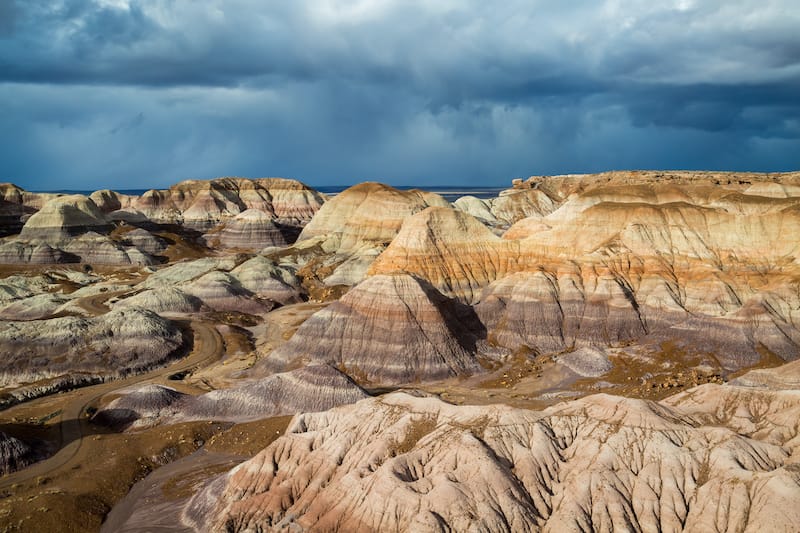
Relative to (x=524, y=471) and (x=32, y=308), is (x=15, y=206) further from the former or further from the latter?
(x=524, y=471)

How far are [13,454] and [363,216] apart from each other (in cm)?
7497

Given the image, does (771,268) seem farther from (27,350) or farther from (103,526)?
(27,350)

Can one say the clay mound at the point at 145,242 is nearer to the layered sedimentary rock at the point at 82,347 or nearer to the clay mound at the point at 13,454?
the layered sedimentary rock at the point at 82,347

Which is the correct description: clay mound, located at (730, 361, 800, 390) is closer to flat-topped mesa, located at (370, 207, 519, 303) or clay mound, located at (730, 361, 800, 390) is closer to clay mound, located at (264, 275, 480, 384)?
clay mound, located at (264, 275, 480, 384)

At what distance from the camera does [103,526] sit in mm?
26859

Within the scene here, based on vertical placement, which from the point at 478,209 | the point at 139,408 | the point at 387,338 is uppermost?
the point at 478,209

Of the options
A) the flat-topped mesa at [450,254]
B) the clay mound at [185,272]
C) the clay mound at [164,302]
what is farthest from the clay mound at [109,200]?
the flat-topped mesa at [450,254]

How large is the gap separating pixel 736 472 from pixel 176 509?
24.7 metres

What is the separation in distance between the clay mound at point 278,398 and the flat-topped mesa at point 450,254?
23562 millimetres

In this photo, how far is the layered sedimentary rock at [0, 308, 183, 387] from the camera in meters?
46.8

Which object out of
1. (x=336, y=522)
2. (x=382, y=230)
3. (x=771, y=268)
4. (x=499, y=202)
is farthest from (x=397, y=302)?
(x=499, y=202)

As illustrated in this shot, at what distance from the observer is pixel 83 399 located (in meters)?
41.8

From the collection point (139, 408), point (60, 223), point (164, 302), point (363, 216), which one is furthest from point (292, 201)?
point (139, 408)

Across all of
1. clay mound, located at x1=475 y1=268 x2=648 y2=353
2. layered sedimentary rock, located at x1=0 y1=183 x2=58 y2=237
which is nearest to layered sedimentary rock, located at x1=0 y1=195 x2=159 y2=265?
layered sedimentary rock, located at x1=0 y1=183 x2=58 y2=237
